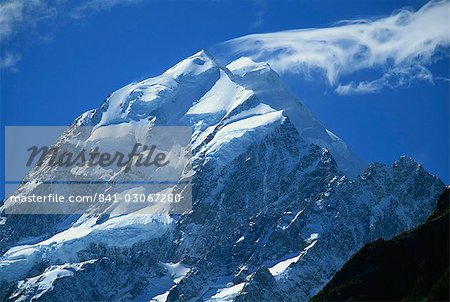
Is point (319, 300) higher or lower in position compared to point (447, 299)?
higher

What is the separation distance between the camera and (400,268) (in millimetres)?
186625

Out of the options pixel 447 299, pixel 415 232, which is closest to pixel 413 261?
pixel 415 232

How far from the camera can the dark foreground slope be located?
180 meters

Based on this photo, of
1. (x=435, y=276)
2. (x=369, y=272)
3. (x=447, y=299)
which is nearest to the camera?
(x=447, y=299)

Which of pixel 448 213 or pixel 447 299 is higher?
pixel 448 213

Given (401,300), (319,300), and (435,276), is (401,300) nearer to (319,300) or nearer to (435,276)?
(435,276)

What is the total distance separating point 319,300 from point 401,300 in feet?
62.5

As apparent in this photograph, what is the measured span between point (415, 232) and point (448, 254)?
11.4m

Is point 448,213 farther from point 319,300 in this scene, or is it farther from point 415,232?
point 319,300

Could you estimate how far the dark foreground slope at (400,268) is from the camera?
591ft

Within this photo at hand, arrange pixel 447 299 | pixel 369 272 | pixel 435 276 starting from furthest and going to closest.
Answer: pixel 369 272, pixel 435 276, pixel 447 299

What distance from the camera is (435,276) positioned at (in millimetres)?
178000

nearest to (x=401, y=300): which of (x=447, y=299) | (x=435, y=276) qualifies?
(x=435, y=276)

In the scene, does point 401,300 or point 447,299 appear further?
point 401,300
